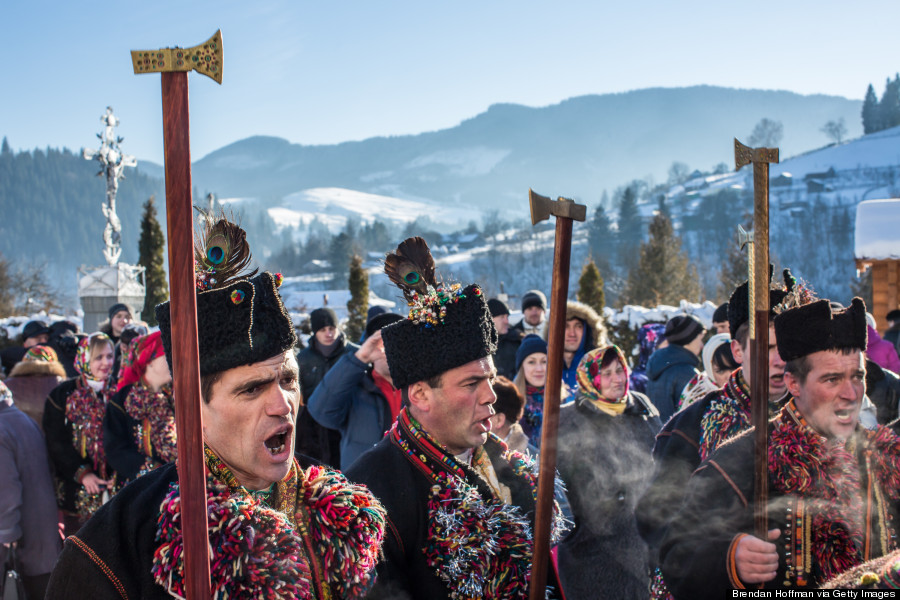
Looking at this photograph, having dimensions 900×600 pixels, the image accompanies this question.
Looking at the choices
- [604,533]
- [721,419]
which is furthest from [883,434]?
[604,533]

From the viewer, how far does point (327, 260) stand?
12075cm

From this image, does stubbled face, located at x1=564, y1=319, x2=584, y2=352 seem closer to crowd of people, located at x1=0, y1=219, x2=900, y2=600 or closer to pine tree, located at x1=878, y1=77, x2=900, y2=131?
crowd of people, located at x1=0, y1=219, x2=900, y2=600

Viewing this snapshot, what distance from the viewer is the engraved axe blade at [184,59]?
1522 millimetres

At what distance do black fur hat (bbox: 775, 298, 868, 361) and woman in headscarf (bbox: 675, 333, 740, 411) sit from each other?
167 centimetres

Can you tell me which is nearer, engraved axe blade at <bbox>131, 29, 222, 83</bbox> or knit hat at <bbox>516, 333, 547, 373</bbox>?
engraved axe blade at <bbox>131, 29, 222, 83</bbox>

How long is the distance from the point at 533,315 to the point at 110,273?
1778 centimetres

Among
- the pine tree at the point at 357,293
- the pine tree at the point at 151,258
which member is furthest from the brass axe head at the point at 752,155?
the pine tree at the point at 151,258

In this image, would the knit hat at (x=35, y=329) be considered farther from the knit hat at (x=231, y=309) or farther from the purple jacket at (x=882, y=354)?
the purple jacket at (x=882, y=354)

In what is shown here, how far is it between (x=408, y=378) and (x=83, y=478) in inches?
133

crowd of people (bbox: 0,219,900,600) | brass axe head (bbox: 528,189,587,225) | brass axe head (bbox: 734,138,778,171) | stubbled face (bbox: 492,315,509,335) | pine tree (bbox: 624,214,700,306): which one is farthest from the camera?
pine tree (bbox: 624,214,700,306)

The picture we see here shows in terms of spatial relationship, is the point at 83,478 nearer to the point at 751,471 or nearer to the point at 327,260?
the point at 751,471

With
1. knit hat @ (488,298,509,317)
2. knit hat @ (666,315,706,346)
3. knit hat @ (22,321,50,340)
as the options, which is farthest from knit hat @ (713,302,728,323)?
knit hat @ (22,321,50,340)

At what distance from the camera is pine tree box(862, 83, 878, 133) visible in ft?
Result: 403

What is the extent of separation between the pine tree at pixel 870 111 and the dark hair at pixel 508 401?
136262 millimetres
